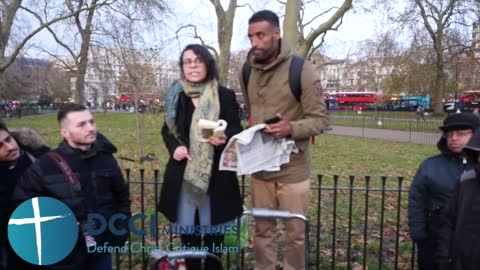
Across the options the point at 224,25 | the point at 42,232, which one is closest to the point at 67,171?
the point at 42,232

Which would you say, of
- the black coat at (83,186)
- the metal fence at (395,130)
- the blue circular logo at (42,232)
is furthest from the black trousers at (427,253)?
the metal fence at (395,130)

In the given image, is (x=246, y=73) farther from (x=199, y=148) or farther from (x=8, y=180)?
(x=8, y=180)

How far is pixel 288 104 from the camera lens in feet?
9.09

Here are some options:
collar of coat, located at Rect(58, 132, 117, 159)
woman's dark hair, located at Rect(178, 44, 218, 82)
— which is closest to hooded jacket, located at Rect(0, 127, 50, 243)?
collar of coat, located at Rect(58, 132, 117, 159)

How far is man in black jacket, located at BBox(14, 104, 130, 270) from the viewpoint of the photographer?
2.60m

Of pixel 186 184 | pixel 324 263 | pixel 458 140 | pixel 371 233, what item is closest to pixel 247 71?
pixel 186 184

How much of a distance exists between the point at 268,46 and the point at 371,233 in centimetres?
348

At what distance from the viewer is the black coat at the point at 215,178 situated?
9.15 feet

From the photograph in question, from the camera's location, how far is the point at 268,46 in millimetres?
2727

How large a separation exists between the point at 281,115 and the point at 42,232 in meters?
1.74

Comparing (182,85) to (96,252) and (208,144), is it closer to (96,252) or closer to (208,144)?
(208,144)

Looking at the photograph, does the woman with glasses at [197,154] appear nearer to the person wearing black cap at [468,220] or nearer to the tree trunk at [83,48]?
the person wearing black cap at [468,220]

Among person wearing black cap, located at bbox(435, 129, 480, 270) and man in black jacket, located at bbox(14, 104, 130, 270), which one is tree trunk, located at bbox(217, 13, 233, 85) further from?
person wearing black cap, located at bbox(435, 129, 480, 270)

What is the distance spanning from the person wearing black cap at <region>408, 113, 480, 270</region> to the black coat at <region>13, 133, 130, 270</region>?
2144 mm
